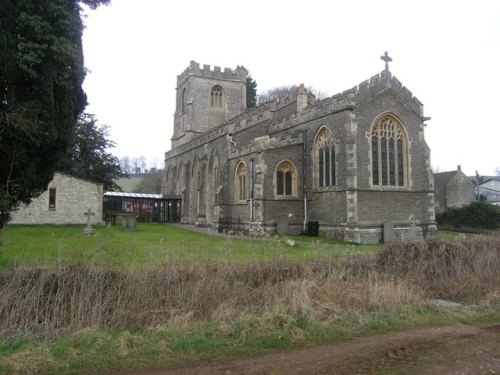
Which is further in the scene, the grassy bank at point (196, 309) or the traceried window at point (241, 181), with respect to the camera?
the traceried window at point (241, 181)

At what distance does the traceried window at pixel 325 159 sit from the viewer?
22953mm

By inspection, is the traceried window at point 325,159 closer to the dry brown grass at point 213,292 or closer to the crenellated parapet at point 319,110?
the crenellated parapet at point 319,110

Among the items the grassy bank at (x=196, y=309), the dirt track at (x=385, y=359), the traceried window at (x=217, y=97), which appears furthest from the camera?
the traceried window at (x=217, y=97)

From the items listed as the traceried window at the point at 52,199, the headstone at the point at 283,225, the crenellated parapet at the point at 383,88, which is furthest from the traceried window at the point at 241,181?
the traceried window at the point at 52,199

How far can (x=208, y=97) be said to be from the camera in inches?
1727

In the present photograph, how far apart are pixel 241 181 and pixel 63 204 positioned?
12.1m

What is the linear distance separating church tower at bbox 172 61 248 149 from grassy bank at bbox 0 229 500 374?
35.5 m

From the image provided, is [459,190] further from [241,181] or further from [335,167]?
[335,167]

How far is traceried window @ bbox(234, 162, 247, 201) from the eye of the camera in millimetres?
27016

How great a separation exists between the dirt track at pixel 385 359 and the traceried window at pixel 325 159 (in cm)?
1699

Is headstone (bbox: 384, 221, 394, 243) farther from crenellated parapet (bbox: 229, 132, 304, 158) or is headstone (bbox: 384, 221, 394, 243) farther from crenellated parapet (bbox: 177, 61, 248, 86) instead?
crenellated parapet (bbox: 177, 61, 248, 86)

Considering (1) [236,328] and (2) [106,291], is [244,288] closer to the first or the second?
(1) [236,328]

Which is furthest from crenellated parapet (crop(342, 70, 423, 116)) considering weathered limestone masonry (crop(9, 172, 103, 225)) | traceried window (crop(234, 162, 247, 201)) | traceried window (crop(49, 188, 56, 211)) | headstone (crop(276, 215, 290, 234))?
traceried window (crop(49, 188, 56, 211))

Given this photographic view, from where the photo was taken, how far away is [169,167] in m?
45.8
